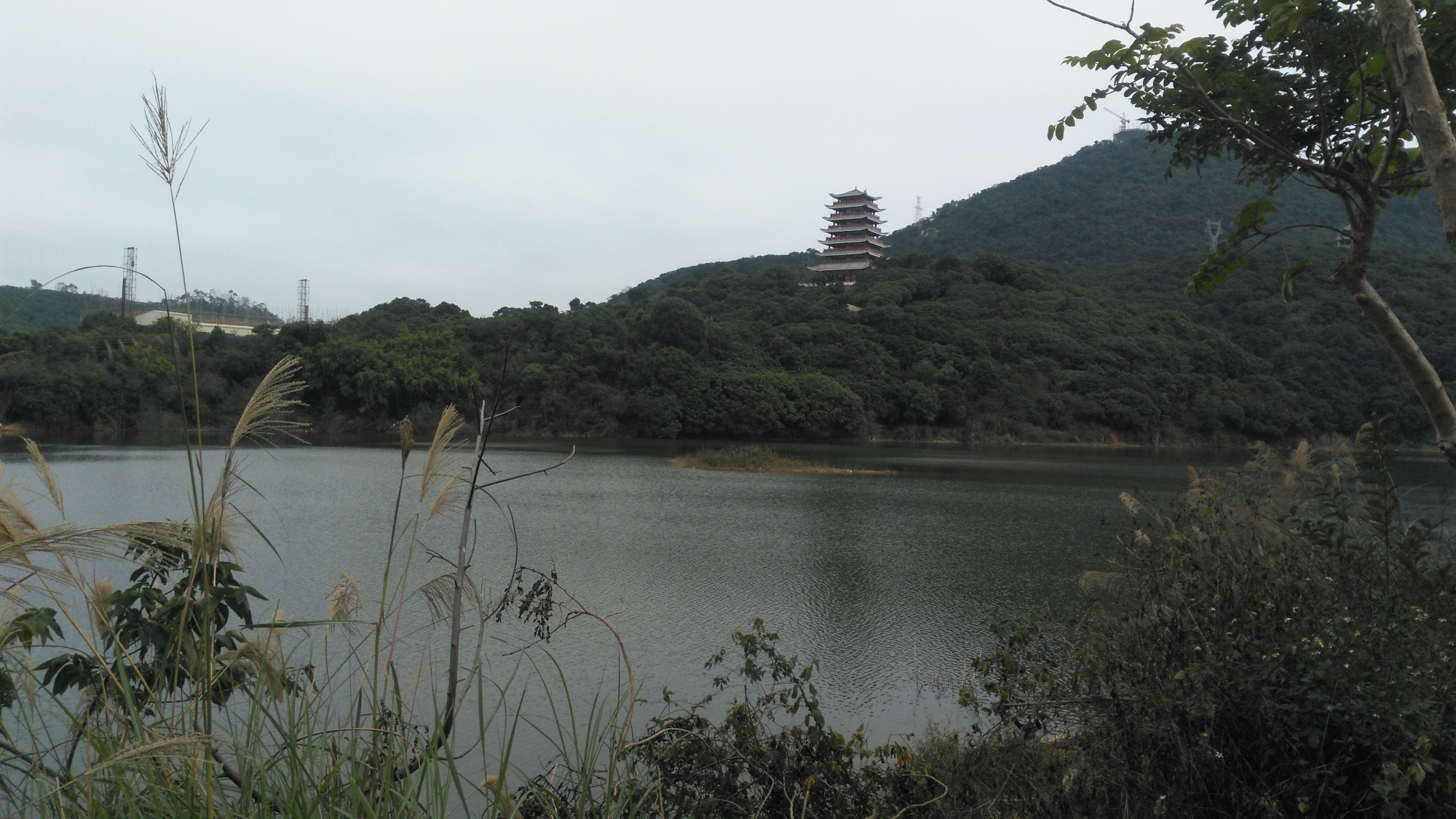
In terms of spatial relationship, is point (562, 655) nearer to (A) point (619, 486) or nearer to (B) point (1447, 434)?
(B) point (1447, 434)

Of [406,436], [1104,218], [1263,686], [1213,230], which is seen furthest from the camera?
[1104,218]

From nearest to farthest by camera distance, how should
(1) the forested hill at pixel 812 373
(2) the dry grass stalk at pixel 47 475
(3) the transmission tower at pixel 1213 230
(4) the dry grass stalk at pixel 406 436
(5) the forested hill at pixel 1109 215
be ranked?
(4) the dry grass stalk at pixel 406 436
(2) the dry grass stalk at pixel 47 475
(1) the forested hill at pixel 812 373
(5) the forested hill at pixel 1109 215
(3) the transmission tower at pixel 1213 230

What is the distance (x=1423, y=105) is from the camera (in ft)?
5.94

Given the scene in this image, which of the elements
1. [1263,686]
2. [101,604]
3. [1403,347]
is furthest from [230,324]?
[1403,347]

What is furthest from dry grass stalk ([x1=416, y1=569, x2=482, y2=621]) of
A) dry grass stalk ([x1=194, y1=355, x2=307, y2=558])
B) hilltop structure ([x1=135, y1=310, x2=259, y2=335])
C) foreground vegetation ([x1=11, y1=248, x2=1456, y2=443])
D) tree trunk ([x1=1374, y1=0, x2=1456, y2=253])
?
hilltop structure ([x1=135, y1=310, x2=259, y2=335])

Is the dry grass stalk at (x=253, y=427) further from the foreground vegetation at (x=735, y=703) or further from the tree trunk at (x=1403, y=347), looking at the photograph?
the tree trunk at (x=1403, y=347)

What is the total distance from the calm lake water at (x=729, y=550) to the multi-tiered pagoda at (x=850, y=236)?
1630 inches

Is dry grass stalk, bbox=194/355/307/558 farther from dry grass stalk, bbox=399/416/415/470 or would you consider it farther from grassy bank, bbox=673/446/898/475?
grassy bank, bbox=673/446/898/475

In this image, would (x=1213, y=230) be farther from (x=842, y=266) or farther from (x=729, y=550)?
(x=729, y=550)

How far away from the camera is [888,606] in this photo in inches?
301

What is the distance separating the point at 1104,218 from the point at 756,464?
5768cm

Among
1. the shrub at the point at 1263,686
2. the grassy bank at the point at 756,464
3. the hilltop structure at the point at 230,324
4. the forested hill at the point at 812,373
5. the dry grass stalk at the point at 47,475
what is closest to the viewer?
the dry grass stalk at the point at 47,475

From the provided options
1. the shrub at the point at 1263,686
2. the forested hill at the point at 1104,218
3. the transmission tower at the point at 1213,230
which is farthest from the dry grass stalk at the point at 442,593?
the transmission tower at the point at 1213,230

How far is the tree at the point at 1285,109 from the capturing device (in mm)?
2463
